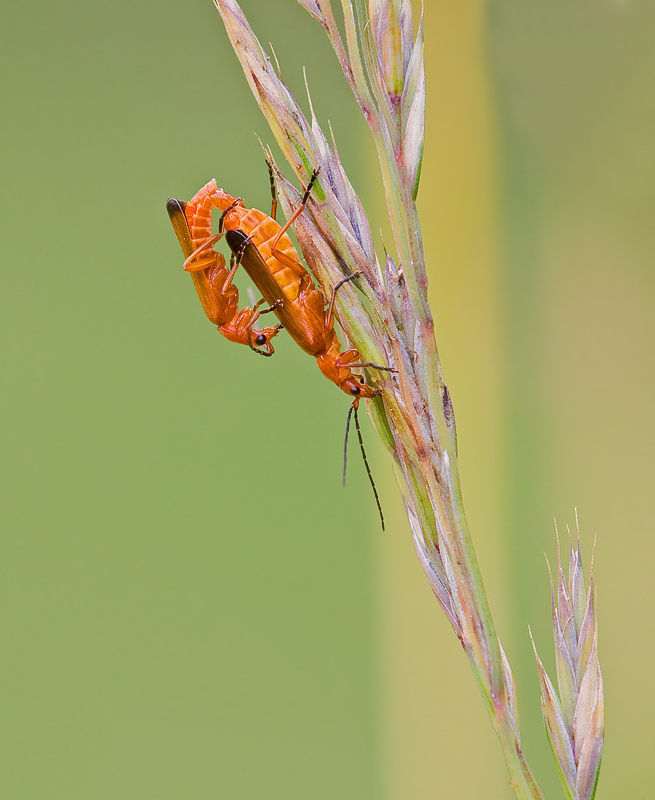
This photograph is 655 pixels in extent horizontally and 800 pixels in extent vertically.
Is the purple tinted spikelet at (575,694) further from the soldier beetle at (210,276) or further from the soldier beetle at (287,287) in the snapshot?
the soldier beetle at (210,276)

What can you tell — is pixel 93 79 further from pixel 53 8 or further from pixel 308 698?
pixel 308 698

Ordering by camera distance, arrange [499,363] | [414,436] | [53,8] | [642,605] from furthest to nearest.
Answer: [499,363], [642,605], [53,8], [414,436]

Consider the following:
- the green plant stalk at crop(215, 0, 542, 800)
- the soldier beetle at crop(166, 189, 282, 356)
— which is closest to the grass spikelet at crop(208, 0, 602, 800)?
the green plant stalk at crop(215, 0, 542, 800)

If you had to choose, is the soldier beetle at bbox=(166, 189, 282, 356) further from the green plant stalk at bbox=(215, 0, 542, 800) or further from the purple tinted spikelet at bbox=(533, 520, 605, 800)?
the purple tinted spikelet at bbox=(533, 520, 605, 800)

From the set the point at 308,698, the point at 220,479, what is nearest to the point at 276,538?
the point at 220,479

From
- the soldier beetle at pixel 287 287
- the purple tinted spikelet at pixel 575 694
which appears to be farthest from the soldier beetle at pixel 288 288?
the purple tinted spikelet at pixel 575 694

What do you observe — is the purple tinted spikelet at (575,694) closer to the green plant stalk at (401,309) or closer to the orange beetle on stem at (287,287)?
the green plant stalk at (401,309)

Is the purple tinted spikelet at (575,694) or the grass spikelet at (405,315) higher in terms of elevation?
the grass spikelet at (405,315)

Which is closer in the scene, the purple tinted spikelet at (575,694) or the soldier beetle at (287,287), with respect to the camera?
the purple tinted spikelet at (575,694)
